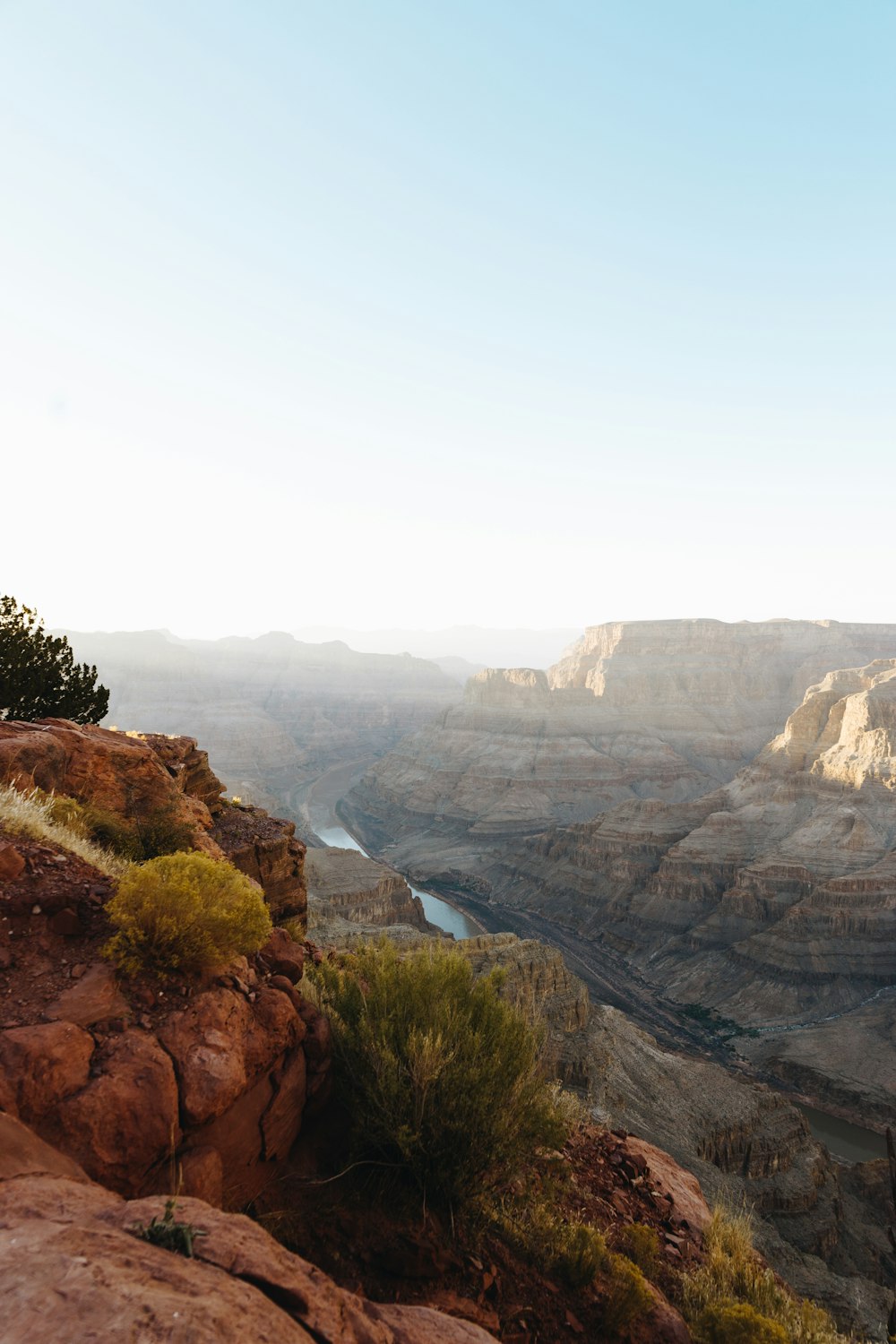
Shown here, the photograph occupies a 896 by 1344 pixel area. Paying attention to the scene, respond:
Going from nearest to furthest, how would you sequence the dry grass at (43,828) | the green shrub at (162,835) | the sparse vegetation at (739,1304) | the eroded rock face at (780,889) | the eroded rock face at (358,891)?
the sparse vegetation at (739,1304)
the dry grass at (43,828)
the green shrub at (162,835)
the eroded rock face at (780,889)
the eroded rock face at (358,891)

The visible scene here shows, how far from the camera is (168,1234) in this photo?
346 cm

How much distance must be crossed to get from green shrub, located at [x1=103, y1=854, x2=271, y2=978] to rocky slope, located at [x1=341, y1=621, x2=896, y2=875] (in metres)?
88.6

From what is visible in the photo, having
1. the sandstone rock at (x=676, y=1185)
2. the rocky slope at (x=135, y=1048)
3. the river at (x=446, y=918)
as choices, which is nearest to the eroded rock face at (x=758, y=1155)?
the sandstone rock at (x=676, y=1185)

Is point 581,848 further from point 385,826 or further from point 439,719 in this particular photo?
point 439,719

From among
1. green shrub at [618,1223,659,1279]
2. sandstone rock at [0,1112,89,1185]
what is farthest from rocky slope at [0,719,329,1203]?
green shrub at [618,1223,659,1279]

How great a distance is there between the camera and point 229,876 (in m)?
7.10

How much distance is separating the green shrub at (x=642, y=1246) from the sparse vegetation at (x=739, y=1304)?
356 mm

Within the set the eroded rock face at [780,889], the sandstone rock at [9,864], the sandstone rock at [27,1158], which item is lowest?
the eroded rock face at [780,889]

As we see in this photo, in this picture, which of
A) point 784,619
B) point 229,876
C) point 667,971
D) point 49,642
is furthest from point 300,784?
point 229,876

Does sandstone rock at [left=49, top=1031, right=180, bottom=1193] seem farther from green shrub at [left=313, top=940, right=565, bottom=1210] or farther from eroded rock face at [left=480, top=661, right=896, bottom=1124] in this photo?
eroded rock face at [left=480, top=661, right=896, bottom=1124]

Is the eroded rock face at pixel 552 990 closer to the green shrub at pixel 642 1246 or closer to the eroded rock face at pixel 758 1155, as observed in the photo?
the eroded rock face at pixel 758 1155

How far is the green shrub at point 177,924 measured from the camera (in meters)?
5.66

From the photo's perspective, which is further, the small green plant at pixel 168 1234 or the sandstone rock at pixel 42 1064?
the sandstone rock at pixel 42 1064

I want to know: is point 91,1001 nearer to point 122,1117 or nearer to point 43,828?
point 122,1117
